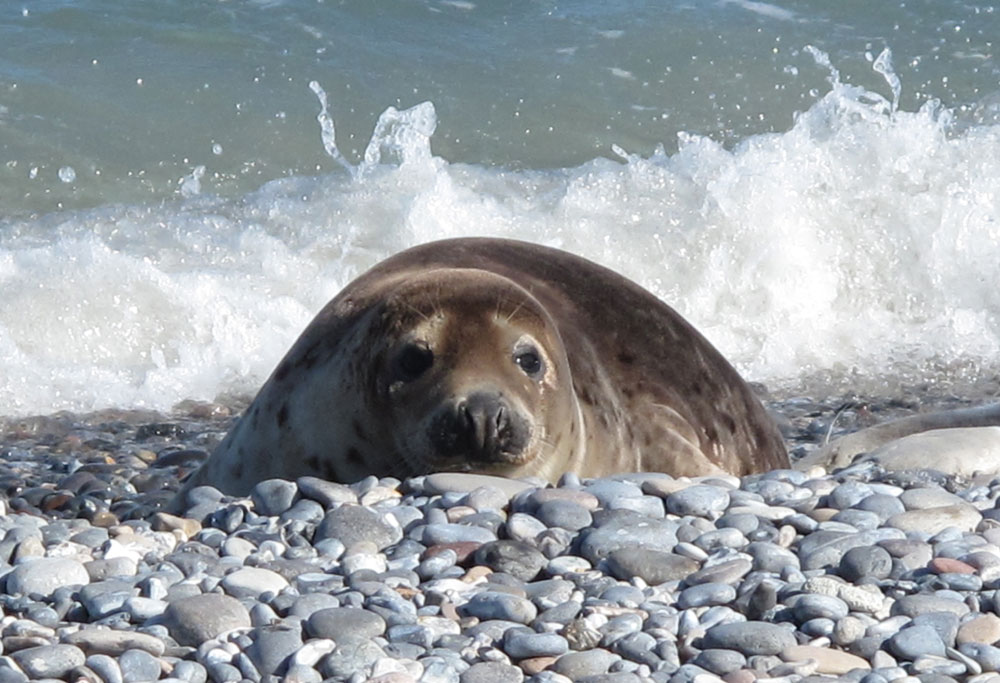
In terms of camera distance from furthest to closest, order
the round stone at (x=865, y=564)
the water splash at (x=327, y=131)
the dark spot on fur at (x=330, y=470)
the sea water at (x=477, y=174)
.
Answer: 1. the water splash at (x=327, y=131)
2. the sea water at (x=477, y=174)
3. the dark spot on fur at (x=330, y=470)
4. the round stone at (x=865, y=564)

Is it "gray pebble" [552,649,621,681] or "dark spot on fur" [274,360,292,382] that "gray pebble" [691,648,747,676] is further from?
"dark spot on fur" [274,360,292,382]

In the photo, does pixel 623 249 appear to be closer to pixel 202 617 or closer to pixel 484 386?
pixel 484 386

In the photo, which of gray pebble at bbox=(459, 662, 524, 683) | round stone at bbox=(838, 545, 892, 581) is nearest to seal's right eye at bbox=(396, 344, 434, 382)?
round stone at bbox=(838, 545, 892, 581)

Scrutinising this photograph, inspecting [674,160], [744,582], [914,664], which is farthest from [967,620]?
[674,160]

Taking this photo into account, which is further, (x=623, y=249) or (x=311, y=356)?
(x=623, y=249)

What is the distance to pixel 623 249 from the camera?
9.92 m

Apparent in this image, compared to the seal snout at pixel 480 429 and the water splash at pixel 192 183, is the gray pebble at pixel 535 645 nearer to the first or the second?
the seal snout at pixel 480 429

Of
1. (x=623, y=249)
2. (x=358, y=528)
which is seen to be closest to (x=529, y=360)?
(x=358, y=528)

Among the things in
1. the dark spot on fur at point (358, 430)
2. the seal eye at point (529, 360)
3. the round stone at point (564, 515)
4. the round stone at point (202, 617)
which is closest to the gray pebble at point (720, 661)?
the round stone at point (564, 515)

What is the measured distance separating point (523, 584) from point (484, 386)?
110 centimetres

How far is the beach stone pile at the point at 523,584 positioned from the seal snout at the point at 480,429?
24cm

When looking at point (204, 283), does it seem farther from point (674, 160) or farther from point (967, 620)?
point (967, 620)

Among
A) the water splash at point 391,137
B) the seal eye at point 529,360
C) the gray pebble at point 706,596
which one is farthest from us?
the water splash at point 391,137

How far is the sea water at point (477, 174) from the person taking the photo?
28.8 feet
